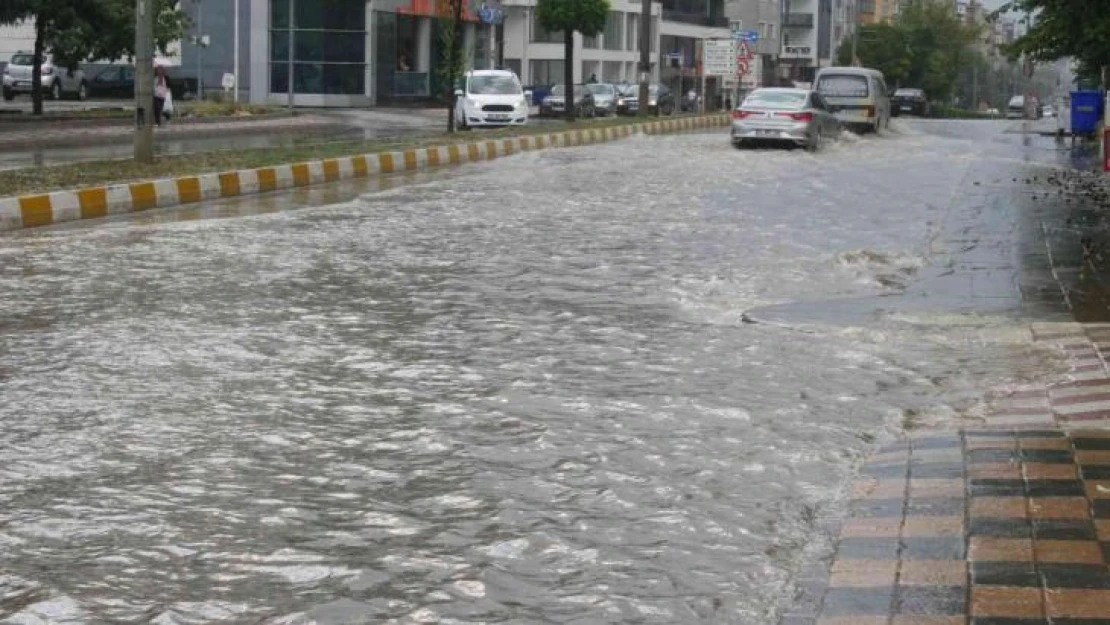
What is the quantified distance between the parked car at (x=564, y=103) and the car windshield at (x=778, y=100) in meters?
21.8

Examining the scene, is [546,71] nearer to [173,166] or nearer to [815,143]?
[815,143]

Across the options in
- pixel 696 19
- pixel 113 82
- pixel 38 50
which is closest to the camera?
pixel 38 50

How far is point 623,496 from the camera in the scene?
588 cm

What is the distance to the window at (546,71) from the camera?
76.3 meters

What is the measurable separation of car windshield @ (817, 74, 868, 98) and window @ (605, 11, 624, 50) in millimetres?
42307

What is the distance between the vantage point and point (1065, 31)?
1798 centimetres

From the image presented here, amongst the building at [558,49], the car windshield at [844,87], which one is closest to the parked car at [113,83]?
the building at [558,49]

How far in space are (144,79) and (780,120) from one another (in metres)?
13.4

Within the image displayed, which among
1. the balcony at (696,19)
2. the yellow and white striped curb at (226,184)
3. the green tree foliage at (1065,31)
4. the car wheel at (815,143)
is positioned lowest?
the yellow and white striped curb at (226,184)

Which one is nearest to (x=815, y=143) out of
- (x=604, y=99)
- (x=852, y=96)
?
(x=852, y=96)

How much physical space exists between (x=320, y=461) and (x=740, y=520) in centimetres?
165

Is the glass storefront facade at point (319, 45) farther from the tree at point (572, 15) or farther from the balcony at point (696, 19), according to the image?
the balcony at point (696, 19)

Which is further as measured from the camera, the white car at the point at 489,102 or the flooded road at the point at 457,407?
the white car at the point at 489,102

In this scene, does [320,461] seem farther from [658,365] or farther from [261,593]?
[658,365]
